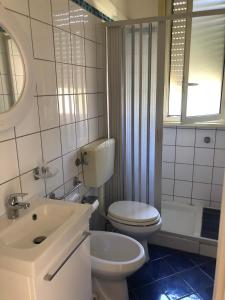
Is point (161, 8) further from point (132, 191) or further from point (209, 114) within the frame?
point (132, 191)

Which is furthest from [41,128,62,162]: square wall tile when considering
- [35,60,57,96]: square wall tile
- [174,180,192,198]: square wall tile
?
[174,180,192,198]: square wall tile

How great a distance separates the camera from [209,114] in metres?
2.63

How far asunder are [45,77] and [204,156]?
191 cm

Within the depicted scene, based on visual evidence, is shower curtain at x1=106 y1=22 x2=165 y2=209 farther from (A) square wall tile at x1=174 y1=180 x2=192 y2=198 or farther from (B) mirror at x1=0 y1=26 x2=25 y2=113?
(B) mirror at x1=0 y1=26 x2=25 y2=113

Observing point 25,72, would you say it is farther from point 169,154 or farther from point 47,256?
point 169,154

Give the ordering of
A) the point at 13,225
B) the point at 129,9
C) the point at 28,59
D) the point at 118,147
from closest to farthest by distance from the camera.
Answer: the point at 13,225 → the point at 28,59 → the point at 118,147 → the point at 129,9

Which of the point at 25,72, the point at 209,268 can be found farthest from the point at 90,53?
the point at 209,268

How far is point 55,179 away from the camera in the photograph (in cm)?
156

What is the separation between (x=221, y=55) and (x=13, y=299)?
2.61 meters

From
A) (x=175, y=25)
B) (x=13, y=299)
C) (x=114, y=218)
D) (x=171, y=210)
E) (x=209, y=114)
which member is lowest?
(x=171, y=210)

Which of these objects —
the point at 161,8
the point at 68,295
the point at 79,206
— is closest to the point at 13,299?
the point at 68,295

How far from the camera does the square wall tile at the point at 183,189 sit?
2.78 metres

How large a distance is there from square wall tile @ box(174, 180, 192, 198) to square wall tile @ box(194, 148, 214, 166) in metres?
0.28

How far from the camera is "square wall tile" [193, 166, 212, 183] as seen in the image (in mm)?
2661
